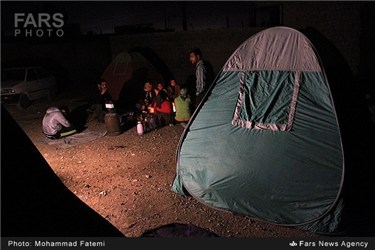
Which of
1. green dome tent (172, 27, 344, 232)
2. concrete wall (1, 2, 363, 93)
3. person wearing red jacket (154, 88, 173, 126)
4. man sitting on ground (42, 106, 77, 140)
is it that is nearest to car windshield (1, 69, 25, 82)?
concrete wall (1, 2, 363, 93)

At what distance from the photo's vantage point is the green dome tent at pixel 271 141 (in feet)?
14.0

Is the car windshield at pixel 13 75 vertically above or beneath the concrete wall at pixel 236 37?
beneath

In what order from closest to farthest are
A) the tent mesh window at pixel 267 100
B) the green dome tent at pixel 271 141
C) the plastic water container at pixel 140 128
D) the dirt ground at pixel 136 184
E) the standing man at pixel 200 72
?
the green dome tent at pixel 271 141, the tent mesh window at pixel 267 100, the dirt ground at pixel 136 184, the standing man at pixel 200 72, the plastic water container at pixel 140 128

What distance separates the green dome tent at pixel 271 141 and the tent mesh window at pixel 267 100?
0.04 ft

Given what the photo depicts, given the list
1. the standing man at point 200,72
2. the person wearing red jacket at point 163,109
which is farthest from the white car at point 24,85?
the standing man at point 200,72

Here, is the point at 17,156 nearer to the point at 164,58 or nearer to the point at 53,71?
the point at 164,58

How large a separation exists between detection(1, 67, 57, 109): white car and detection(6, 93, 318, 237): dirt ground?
3.94m

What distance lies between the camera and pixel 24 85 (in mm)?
13109

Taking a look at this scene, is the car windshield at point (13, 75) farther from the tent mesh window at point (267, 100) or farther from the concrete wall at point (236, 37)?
the tent mesh window at point (267, 100)

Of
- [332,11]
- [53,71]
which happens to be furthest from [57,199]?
[53,71]

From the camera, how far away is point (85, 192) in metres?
5.84

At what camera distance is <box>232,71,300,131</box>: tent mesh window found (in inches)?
180

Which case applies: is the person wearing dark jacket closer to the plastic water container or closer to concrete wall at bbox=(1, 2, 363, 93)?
the plastic water container

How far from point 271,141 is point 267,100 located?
0.59 meters
